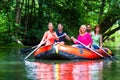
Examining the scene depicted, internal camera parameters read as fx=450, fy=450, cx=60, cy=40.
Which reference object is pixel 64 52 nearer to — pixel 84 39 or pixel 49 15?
pixel 84 39

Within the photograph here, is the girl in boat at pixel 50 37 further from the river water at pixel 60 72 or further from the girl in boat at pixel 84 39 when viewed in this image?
the river water at pixel 60 72

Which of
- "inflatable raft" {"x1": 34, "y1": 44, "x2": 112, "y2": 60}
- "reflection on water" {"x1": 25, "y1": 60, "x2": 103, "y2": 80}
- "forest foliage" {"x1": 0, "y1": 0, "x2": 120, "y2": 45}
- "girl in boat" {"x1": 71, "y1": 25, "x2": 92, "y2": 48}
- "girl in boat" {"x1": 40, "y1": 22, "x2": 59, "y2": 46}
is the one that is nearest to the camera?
"reflection on water" {"x1": 25, "y1": 60, "x2": 103, "y2": 80}

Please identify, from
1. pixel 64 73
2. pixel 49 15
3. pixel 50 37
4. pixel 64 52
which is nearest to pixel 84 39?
pixel 64 52

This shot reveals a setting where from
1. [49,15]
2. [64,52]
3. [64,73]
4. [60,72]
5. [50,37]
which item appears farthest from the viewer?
[49,15]

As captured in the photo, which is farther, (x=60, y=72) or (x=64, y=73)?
(x=60, y=72)

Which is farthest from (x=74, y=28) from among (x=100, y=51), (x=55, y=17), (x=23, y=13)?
(x=100, y=51)

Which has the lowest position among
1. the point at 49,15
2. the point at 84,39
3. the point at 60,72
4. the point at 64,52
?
the point at 64,52

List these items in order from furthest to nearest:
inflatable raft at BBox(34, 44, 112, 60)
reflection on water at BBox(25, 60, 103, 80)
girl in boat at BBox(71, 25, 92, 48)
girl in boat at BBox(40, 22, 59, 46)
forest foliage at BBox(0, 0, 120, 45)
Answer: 1. forest foliage at BBox(0, 0, 120, 45)
2. girl in boat at BBox(40, 22, 59, 46)
3. girl in boat at BBox(71, 25, 92, 48)
4. inflatable raft at BBox(34, 44, 112, 60)
5. reflection on water at BBox(25, 60, 103, 80)

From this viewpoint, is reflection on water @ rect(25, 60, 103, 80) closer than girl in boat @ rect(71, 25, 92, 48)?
Yes

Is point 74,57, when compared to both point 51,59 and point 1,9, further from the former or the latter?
point 1,9

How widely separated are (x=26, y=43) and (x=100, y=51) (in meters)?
18.2

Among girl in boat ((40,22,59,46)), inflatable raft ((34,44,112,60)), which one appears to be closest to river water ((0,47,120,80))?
inflatable raft ((34,44,112,60))

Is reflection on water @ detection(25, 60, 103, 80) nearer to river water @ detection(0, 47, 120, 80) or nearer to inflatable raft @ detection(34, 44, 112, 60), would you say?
river water @ detection(0, 47, 120, 80)

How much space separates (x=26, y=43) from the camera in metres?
35.3
